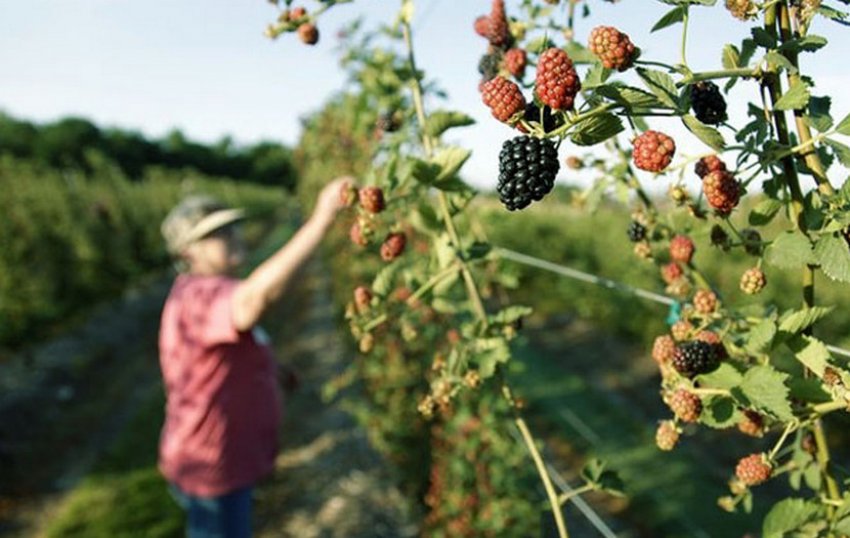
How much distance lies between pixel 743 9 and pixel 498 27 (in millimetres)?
609

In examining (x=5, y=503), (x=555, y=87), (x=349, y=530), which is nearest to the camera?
(x=555, y=87)

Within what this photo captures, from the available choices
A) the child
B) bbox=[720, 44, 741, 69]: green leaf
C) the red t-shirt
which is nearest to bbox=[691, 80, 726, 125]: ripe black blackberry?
bbox=[720, 44, 741, 69]: green leaf

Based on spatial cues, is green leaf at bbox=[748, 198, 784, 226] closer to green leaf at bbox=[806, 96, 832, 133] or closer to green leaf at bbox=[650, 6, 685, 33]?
green leaf at bbox=[806, 96, 832, 133]

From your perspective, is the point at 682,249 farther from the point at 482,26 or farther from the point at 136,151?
the point at 136,151

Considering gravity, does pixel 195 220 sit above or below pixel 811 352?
above

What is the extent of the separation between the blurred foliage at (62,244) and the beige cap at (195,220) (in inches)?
242

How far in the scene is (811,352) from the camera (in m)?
0.81

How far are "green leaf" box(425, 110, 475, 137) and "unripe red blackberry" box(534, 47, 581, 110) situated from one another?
26.7 inches

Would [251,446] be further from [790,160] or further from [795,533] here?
[790,160]

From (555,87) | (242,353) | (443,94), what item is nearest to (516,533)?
(242,353)

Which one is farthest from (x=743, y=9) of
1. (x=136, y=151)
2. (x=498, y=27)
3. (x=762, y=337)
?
(x=136, y=151)

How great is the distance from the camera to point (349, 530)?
416 centimetres

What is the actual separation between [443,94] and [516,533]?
6.49ft

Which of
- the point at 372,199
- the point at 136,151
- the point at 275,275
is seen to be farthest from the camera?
the point at 136,151
